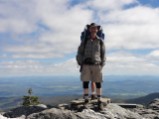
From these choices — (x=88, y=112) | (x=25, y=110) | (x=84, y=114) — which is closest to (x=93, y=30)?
(x=88, y=112)

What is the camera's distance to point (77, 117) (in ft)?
59.6

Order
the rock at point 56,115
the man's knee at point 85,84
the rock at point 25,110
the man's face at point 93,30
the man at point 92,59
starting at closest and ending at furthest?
1. the rock at point 56,115
2. the man's face at point 93,30
3. the man at point 92,59
4. the man's knee at point 85,84
5. the rock at point 25,110

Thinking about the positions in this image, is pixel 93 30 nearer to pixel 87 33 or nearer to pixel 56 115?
pixel 87 33

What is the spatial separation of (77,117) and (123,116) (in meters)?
3.21

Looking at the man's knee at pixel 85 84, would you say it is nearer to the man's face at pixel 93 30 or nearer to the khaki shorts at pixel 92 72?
the khaki shorts at pixel 92 72

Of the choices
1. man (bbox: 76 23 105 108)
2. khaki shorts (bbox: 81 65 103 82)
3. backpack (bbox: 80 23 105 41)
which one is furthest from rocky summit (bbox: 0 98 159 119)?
backpack (bbox: 80 23 105 41)

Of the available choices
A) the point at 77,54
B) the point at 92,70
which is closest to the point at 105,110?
the point at 92,70

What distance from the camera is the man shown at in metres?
20.6

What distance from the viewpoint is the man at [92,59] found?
20625 millimetres

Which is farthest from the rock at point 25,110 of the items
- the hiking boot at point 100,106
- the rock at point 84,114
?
the hiking boot at point 100,106

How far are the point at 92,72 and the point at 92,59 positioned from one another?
87cm

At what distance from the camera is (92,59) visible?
20609 mm

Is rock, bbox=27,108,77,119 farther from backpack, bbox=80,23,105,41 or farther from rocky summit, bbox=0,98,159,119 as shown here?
backpack, bbox=80,23,105,41

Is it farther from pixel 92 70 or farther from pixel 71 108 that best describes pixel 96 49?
pixel 71 108
